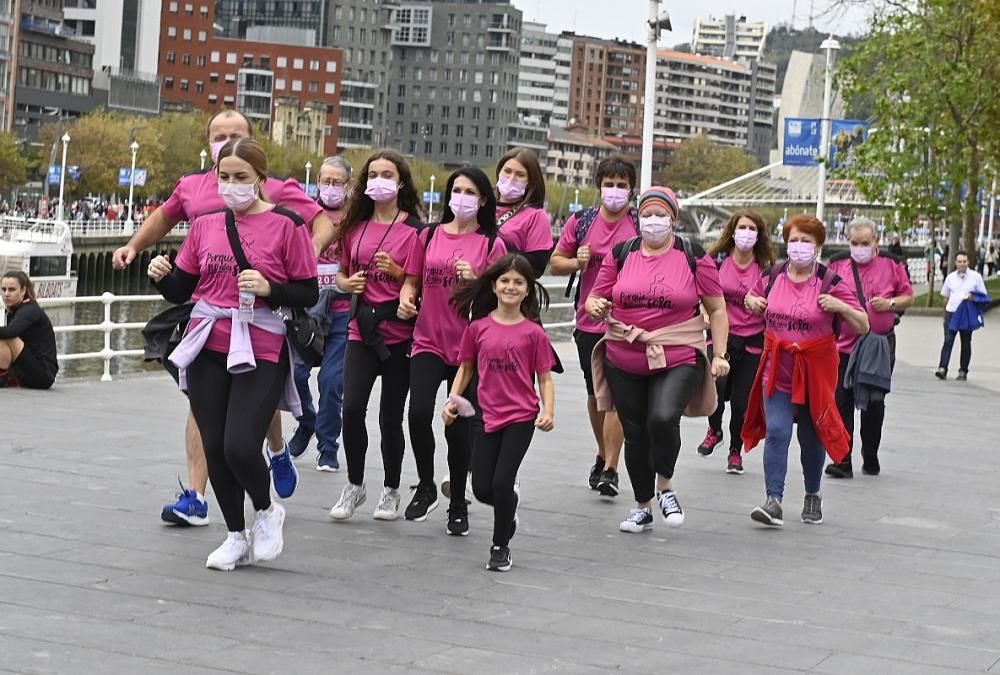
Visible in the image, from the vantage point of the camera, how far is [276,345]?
314 inches

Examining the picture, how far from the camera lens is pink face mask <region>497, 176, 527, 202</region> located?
9625 mm

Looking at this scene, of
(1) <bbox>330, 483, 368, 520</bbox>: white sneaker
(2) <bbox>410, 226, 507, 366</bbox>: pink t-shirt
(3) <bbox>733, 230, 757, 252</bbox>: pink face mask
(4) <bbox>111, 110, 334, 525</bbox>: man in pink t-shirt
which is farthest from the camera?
(3) <bbox>733, 230, 757, 252</bbox>: pink face mask

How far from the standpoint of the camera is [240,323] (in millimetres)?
7809

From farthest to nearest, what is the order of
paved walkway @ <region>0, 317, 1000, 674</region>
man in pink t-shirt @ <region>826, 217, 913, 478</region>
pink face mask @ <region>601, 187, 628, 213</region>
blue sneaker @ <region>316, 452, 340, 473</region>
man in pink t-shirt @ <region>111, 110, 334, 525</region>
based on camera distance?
1. man in pink t-shirt @ <region>826, 217, 913, 478</region>
2. blue sneaker @ <region>316, 452, 340, 473</region>
3. pink face mask @ <region>601, 187, 628, 213</region>
4. man in pink t-shirt @ <region>111, 110, 334, 525</region>
5. paved walkway @ <region>0, 317, 1000, 674</region>

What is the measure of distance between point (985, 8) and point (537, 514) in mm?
29828

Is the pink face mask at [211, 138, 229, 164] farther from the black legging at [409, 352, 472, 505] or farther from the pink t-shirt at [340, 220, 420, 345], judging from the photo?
the black legging at [409, 352, 472, 505]

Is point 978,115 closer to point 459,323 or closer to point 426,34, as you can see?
point 459,323

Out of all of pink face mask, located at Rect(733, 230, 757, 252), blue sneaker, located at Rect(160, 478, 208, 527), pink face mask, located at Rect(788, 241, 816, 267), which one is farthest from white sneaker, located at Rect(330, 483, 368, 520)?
pink face mask, located at Rect(733, 230, 757, 252)

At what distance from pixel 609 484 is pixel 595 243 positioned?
1.41 m

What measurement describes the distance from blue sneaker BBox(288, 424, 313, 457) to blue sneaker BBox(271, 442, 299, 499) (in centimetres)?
284

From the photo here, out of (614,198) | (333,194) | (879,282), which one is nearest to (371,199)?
(333,194)

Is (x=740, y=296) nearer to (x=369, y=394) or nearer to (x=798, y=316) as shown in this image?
(x=798, y=316)

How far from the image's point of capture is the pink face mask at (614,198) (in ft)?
34.2

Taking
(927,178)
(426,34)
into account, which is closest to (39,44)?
(426,34)
